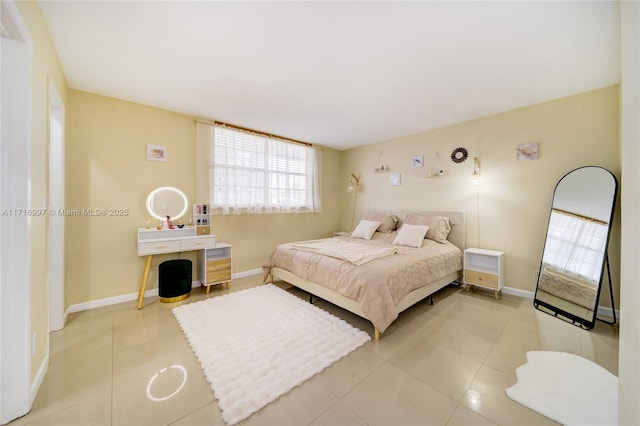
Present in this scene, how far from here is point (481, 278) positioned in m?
3.20

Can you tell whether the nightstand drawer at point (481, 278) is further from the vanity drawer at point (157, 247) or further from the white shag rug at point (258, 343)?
the vanity drawer at point (157, 247)

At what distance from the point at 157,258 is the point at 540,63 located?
4.79 meters

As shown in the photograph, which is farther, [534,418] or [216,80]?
[216,80]

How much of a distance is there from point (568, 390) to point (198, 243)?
3733mm

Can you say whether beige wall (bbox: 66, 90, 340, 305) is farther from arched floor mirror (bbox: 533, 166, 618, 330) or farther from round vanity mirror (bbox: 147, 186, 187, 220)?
arched floor mirror (bbox: 533, 166, 618, 330)

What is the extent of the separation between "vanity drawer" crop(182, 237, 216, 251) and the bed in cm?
84

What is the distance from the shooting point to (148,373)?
1.74 meters

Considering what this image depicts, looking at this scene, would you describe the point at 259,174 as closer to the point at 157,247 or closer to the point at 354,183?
the point at 157,247

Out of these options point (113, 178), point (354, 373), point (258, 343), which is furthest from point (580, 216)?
point (113, 178)

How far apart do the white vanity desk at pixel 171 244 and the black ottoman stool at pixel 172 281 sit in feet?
0.53

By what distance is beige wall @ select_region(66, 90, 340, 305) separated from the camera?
2744mm

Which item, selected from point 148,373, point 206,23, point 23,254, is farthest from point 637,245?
point 23,254

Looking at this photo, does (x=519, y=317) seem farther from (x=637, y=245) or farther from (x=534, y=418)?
(x=637, y=245)

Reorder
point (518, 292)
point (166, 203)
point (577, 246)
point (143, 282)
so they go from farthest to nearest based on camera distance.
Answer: point (166, 203) < point (518, 292) < point (143, 282) < point (577, 246)
